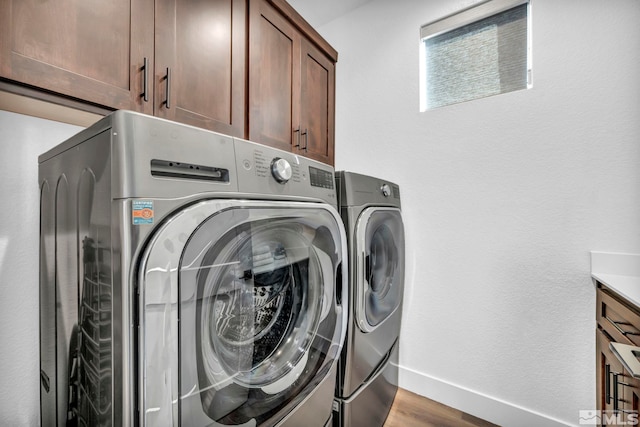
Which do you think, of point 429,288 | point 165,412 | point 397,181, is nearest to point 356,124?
point 397,181

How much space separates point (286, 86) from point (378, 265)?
1.14 meters

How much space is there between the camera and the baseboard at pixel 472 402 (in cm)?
151

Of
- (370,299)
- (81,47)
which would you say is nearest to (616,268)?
(370,299)

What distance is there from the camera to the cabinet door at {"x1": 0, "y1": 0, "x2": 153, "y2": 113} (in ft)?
2.43

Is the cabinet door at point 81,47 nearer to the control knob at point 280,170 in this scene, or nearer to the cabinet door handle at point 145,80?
the cabinet door handle at point 145,80

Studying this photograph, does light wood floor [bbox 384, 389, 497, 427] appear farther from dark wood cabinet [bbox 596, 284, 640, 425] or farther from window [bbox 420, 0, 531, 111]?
window [bbox 420, 0, 531, 111]

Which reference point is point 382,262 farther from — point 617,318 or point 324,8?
point 324,8

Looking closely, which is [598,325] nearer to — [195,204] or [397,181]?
[397,181]

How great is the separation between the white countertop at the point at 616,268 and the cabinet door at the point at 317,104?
1582 millimetres

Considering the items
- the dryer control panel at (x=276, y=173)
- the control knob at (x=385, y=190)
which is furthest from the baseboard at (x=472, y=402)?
the dryer control panel at (x=276, y=173)

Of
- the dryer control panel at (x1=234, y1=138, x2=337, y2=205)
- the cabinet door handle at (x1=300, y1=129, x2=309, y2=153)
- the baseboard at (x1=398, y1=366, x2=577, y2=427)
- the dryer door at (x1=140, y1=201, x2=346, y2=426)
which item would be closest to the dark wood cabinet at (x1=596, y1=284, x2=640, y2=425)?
the baseboard at (x1=398, y1=366, x2=577, y2=427)

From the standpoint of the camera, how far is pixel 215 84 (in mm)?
1249

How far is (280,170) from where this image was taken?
0.78m

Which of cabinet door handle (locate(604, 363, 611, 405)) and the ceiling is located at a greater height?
the ceiling
